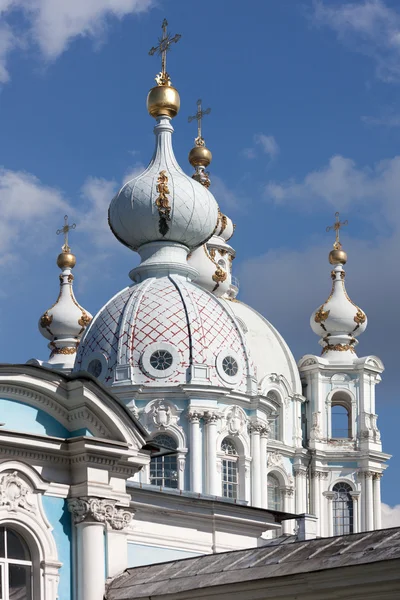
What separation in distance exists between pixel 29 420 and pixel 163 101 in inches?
712

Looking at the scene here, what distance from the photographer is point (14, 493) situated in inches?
739

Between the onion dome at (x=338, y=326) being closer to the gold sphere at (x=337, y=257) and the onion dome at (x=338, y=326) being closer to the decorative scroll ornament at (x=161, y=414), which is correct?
the gold sphere at (x=337, y=257)

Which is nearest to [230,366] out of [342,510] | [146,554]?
[342,510]

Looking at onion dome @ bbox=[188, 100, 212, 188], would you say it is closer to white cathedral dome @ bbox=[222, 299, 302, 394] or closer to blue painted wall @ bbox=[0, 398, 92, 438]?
white cathedral dome @ bbox=[222, 299, 302, 394]

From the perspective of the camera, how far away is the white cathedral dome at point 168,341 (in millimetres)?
33625

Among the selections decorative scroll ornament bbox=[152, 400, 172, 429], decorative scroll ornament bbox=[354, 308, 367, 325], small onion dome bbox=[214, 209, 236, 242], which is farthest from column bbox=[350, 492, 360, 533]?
decorative scroll ornament bbox=[152, 400, 172, 429]

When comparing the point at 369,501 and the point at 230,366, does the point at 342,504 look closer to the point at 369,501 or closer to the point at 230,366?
the point at 369,501

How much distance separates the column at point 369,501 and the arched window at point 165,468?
10.3 metres

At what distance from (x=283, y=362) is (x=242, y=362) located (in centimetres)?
883

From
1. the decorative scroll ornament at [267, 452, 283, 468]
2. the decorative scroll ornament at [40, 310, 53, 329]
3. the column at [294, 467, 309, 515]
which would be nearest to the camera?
the decorative scroll ornament at [267, 452, 283, 468]

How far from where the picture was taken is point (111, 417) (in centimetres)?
1941

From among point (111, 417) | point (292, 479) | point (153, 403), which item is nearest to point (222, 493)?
point (153, 403)

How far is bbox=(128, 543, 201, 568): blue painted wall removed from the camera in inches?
920

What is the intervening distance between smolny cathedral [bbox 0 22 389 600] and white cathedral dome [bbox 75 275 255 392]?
0.03m
